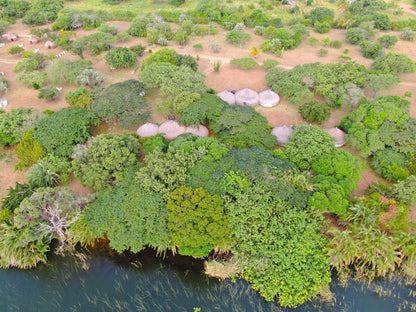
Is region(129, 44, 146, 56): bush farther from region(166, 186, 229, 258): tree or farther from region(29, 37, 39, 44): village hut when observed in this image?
region(166, 186, 229, 258): tree

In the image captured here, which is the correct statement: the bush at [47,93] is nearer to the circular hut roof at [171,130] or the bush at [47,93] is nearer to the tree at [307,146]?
the circular hut roof at [171,130]

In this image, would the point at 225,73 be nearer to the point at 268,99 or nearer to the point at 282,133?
the point at 268,99

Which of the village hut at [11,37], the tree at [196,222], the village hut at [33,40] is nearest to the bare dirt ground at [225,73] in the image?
the village hut at [33,40]

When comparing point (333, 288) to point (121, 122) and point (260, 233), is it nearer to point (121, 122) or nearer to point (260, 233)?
point (260, 233)

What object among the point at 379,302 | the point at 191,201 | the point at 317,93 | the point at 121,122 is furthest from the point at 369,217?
the point at 121,122

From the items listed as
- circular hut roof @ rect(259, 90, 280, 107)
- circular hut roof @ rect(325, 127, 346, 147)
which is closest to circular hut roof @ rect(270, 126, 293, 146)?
circular hut roof @ rect(325, 127, 346, 147)

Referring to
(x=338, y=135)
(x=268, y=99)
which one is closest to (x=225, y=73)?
(x=268, y=99)
